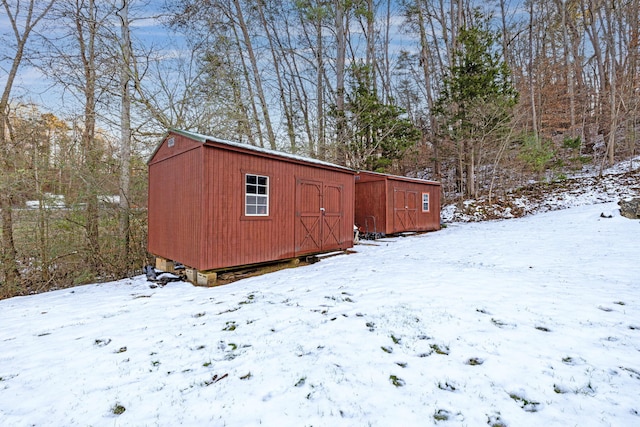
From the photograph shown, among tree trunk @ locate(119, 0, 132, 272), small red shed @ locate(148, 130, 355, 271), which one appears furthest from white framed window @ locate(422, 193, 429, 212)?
tree trunk @ locate(119, 0, 132, 272)

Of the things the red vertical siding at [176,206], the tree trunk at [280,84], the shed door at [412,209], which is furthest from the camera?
the tree trunk at [280,84]

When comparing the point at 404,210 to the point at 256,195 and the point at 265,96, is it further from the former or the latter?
the point at 265,96

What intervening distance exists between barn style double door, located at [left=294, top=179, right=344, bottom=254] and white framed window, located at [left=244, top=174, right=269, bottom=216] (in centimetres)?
90

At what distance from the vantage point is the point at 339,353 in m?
2.76

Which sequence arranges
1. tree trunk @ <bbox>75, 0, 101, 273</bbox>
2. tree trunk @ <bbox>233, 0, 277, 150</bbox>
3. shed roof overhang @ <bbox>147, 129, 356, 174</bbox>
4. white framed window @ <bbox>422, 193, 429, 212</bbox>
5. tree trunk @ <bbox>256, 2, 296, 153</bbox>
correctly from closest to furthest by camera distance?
shed roof overhang @ <bbox>147, 129, 356, 174</bbox>, tree trunk @ <bbox>75, 0, 101, 273</bbox>, tree trunk @ <bbox>233, 0, 277, 150</bbox>, white framed window @ <bbox>422, 193, 429, 212</bbox>, tree trunk @ <bbox>256, 2, 296, 153</bbox>

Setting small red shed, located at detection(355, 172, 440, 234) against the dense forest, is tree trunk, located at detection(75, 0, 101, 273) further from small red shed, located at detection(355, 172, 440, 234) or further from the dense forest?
small red shed, located at detection(355, 172, 440, 234)

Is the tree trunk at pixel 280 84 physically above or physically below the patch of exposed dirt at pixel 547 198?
above

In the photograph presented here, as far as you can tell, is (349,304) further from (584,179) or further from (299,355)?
(584,179)

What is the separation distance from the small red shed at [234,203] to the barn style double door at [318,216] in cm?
2

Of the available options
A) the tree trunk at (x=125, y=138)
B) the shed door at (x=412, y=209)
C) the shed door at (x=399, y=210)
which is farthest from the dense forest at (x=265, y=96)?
the shed door at (x=399, y=210)

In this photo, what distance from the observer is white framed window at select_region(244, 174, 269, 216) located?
234 inches

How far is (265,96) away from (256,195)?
9183mm

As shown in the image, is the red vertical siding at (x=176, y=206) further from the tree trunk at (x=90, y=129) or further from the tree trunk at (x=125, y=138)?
the tree trunk at (x=90, y=129)

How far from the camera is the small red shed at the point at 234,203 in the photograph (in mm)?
5371
